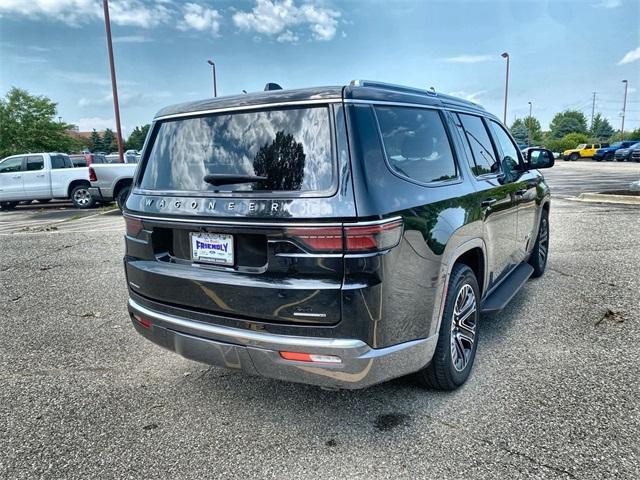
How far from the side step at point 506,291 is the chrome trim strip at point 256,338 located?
1.55 metres

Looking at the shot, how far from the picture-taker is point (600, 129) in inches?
3588

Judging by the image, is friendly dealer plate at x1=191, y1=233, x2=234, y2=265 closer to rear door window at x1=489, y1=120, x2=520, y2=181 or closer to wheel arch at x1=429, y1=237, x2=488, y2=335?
wheel arch at x1=429, y1=237, x2=488, y2=335

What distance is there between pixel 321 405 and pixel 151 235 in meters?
1.43

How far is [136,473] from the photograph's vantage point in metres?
2.30

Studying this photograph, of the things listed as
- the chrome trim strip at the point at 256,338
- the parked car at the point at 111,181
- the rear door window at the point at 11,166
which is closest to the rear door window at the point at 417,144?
the chrome trim strip at the point at 256,338

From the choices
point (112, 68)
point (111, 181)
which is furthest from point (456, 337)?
point (112, 68)

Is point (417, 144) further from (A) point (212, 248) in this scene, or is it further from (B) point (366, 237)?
(A) point (212, 248)

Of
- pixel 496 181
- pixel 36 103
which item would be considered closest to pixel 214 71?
pixel 36 103

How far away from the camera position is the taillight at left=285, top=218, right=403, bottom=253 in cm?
214

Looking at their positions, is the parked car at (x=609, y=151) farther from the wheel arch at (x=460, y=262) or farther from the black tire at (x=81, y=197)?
the wheel arch at (x=460, y=262)

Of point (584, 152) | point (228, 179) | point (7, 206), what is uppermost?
point (584, 152)

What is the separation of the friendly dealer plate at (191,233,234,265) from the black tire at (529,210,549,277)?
12.8ft

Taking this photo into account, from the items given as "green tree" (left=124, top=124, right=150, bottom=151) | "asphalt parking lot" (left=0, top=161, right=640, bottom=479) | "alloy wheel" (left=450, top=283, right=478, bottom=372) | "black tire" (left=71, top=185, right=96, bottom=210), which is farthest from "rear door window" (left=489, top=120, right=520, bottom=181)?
"green tree" (left=124, top=124, right=150, bottom=151)

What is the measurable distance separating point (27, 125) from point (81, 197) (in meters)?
29.9
